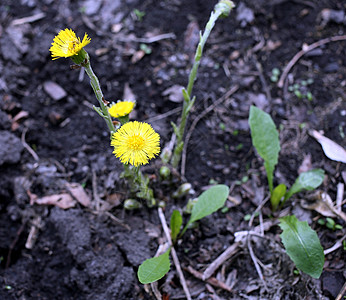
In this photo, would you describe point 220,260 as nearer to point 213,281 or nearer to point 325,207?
point 213,281

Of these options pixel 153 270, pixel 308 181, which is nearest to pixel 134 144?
pixel 153 270

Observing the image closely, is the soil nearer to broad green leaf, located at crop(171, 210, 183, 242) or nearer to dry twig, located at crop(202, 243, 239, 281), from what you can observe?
dry twig, located at crop(202, 243, 239, 281)

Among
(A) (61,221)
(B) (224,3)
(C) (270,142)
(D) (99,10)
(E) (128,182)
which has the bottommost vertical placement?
(A) (61,221)

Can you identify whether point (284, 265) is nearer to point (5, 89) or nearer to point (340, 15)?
point (340, 15)

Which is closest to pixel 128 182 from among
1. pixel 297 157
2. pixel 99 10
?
pixel 297 157

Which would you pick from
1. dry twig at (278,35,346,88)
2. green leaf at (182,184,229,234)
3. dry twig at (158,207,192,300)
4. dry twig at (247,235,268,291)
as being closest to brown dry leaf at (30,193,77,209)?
dry twig at (158,207,192,300)

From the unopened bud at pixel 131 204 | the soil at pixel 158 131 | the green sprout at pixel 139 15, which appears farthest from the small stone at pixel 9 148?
the green sprout at pixel 139 15
